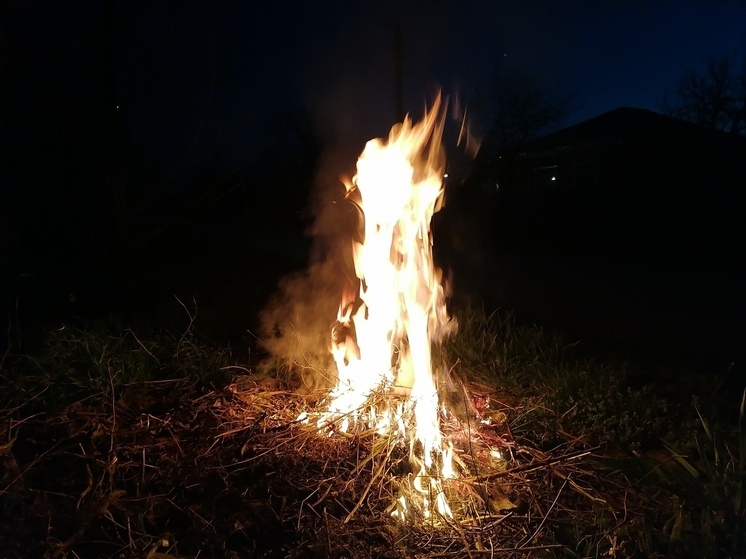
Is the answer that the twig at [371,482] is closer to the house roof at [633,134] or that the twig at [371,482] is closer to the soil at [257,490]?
the soil at [257,490]

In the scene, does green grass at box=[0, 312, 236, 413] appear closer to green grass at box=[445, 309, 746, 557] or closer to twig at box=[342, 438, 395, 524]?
twig at box=[342, 438, 395, 524]

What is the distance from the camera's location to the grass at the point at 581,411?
111 inches

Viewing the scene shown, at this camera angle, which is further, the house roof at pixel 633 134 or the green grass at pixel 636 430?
the house roof at pixel 633 134

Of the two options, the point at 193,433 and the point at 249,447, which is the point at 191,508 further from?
the point at 193,433

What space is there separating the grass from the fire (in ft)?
2.42

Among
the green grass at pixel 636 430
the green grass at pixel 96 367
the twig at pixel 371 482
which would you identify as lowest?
the green grass at pixel 96 367

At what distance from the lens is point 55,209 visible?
30.8ft

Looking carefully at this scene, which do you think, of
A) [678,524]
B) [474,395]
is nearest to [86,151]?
[474,395]

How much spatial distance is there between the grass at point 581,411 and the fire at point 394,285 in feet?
2.42

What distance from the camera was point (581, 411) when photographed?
420 centimetres

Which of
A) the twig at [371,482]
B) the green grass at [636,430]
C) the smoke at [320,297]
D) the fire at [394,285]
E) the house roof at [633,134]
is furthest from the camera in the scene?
the house roof at [633,134]

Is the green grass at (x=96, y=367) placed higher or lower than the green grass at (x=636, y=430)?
lower

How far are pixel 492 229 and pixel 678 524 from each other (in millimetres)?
17602

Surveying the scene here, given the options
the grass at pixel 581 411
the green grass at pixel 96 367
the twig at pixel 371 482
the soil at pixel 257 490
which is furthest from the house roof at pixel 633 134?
the twig at pixel 371 482
